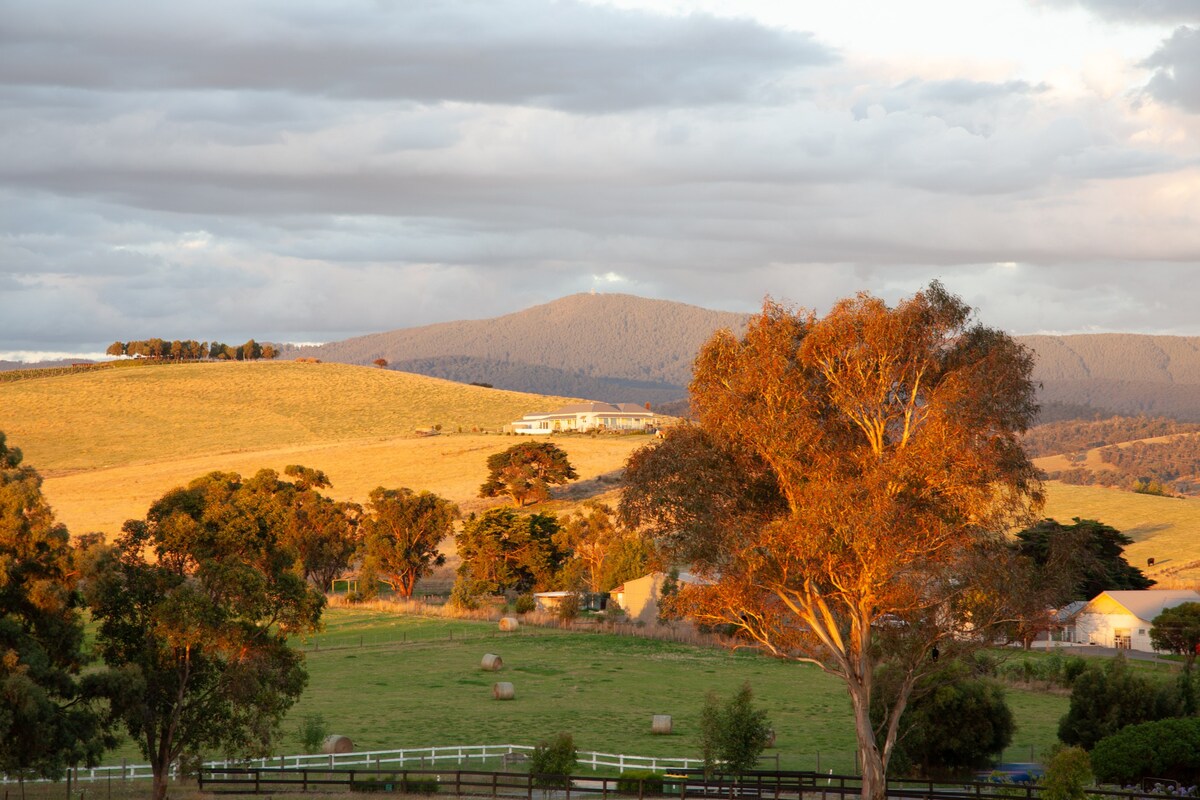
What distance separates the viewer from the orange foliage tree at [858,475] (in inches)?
1251

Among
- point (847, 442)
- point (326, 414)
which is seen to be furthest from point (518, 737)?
point (326, 414)

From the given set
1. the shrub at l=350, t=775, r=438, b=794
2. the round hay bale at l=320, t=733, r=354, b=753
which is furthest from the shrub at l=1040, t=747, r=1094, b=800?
the round hay bale at l=320, t=733, r=354, b=753

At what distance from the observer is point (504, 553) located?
87.8 metres

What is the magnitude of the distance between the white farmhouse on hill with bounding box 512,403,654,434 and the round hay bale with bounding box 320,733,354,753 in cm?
11997

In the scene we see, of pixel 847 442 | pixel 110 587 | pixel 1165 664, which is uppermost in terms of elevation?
pixel 847 442

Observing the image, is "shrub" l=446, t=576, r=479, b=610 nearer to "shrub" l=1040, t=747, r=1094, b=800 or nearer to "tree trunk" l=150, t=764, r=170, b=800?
"tree trunk" l=150, t=764, r=170, b=800

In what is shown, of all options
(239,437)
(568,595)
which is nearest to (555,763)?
(568,595)

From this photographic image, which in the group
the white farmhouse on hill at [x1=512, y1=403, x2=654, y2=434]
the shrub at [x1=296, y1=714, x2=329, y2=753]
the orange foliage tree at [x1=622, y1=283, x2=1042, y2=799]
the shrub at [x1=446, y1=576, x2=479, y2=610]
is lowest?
the shrub at [x1=296, y1=714, x2=329, y2=753]

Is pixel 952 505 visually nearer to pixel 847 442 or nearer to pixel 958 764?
pixel 847 442

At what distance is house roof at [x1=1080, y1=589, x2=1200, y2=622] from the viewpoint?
76062mm

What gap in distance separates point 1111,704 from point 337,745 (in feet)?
81.3

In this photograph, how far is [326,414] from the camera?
569 ft

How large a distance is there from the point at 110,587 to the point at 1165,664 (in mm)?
52874

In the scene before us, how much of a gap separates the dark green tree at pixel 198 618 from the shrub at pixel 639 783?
29.2 ft
